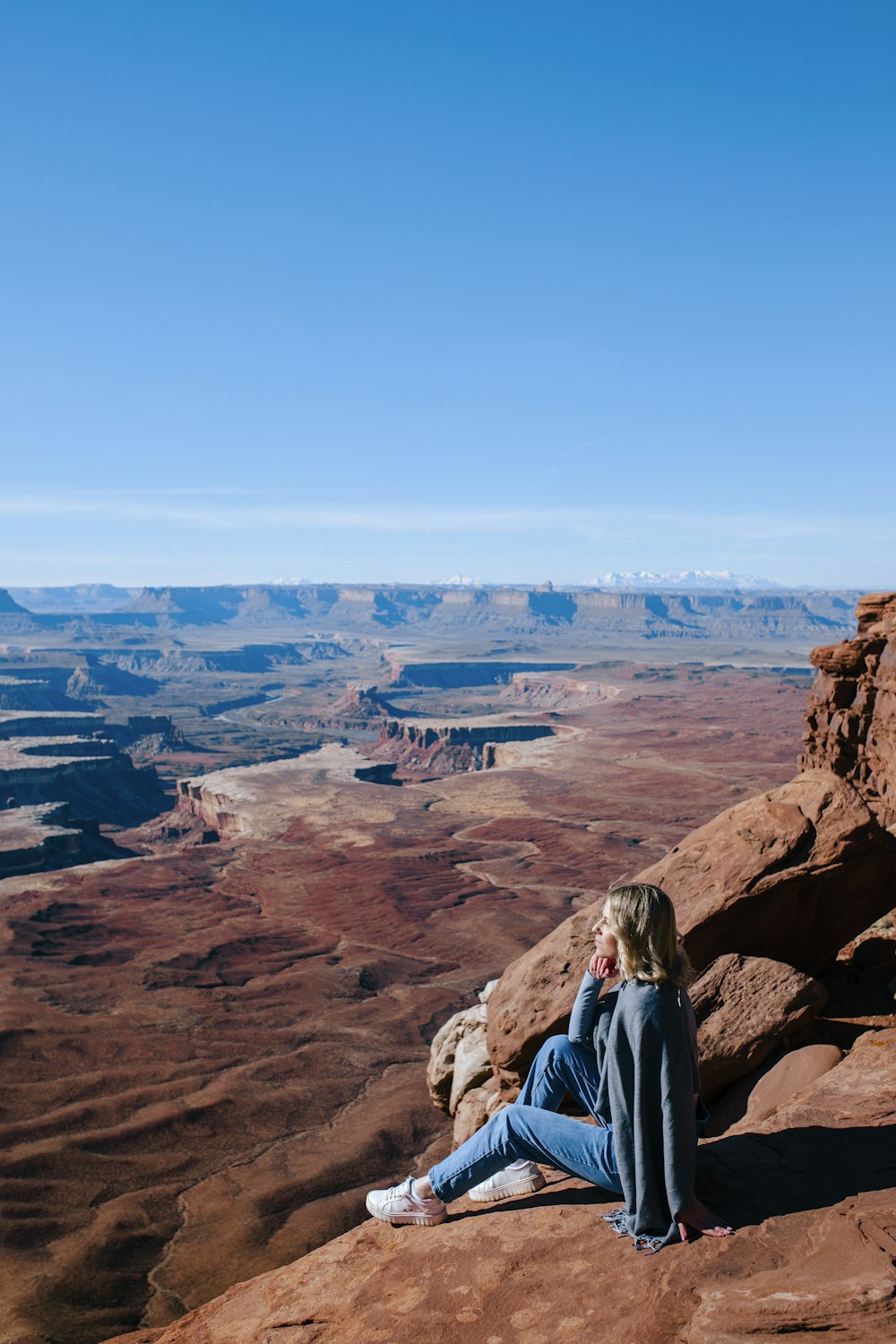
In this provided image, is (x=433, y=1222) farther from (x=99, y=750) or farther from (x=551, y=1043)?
(x=99, y=750)

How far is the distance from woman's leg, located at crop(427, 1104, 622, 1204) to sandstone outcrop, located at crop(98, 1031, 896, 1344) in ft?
0.80

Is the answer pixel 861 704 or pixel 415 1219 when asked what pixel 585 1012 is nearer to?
pixel 415 1219

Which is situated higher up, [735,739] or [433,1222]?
[433,1222]

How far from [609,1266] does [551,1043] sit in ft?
3.91

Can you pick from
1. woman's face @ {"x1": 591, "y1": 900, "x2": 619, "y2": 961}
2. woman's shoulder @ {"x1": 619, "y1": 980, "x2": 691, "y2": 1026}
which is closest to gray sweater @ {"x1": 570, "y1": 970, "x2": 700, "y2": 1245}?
woman's shoulder @ {"x1": 619, "y1": 980, "x2": 691, "y2": 1026}

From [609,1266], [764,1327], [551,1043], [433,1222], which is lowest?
[433,1222]

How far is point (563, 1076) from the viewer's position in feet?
18.7

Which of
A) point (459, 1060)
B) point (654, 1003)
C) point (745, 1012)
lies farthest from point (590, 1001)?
point (459, 1060)

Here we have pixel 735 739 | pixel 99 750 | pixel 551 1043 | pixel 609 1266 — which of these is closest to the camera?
pixel 609 1266

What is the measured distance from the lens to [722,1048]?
8.42 meters

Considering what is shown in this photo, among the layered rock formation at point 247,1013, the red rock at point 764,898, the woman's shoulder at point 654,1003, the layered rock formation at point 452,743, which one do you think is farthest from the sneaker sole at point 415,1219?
the layered rock formation at point 452,743

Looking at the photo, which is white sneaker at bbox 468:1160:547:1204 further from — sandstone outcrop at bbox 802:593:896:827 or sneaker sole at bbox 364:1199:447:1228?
sandstone outcrop at bbox 802:593:896:827

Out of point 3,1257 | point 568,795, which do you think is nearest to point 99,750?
point 568,795

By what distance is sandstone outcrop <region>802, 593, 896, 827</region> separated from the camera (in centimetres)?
2117
